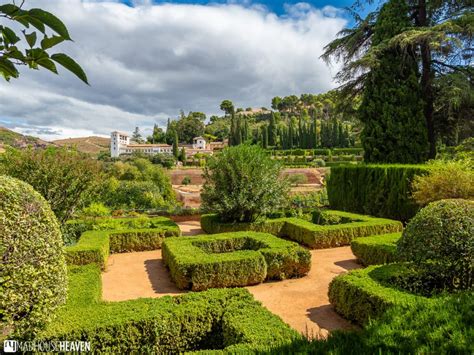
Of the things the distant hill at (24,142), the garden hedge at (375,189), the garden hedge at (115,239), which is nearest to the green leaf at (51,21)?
the garden hedge at (115,239)

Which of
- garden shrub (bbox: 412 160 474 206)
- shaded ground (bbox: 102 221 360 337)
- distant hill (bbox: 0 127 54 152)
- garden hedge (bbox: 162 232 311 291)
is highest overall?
distant hill (bbox: 0 127 54 152)

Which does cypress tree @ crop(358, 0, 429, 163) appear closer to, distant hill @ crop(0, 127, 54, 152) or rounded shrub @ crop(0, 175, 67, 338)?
distant hill @ crop(0, 127, 54, 152)

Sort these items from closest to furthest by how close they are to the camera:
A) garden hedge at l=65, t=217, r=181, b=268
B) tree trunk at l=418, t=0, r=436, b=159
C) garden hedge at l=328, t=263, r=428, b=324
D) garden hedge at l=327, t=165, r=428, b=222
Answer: garden hedge at l=328, t=263, r=428, b=324 < garden hedge at l=65, t=217, r=181, b=268 < garden hedge at l=327, t=165, r=428, b=222 < tree trunk at l=418, t=0, r=436, b=159

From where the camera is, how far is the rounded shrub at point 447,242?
14.5 feet

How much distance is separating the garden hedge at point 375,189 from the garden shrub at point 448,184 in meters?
0.76

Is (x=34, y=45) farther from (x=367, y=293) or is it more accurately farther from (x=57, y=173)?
(x=57, y=173)

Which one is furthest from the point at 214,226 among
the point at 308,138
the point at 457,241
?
the point at 308,138

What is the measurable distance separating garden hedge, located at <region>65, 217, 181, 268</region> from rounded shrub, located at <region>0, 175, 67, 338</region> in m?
3.56

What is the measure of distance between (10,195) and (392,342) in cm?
380

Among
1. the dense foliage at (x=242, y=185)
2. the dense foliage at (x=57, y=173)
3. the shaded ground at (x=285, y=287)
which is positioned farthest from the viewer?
the dense foliage at (x=242, y=185)

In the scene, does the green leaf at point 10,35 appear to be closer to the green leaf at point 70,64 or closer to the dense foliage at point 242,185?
the green leaf at point 70,64

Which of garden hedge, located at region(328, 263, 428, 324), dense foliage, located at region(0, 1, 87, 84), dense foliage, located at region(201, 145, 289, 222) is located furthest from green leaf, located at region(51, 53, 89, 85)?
dense foliage, located at region(201, 145, 289, 222)

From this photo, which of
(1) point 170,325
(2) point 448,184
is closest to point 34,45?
(1) point 170,325

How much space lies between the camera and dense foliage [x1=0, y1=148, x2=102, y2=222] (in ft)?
28.5
